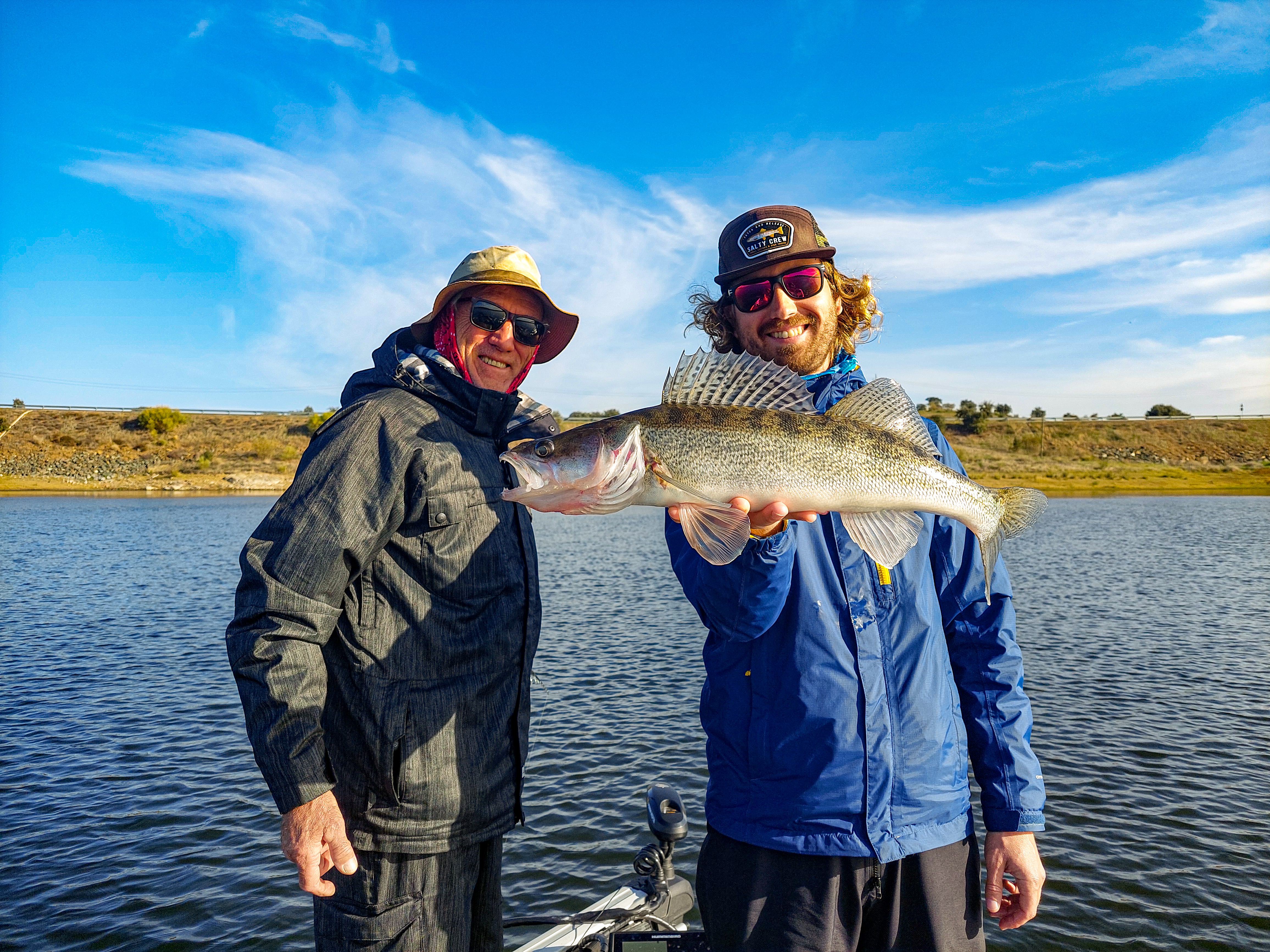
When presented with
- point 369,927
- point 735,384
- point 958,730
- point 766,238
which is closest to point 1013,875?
point 958,730

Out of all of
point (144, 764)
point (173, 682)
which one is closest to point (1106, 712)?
point (144, 764)

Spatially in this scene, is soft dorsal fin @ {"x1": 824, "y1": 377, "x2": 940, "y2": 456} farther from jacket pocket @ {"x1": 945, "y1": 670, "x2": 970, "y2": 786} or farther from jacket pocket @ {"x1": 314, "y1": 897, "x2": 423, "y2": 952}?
jacket pocket @ {"x1": 314, "y1": 897, "x2": 423, "y2": 952}

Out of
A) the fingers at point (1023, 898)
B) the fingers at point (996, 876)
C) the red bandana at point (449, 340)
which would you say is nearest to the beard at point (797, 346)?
the red bandana at point (449, 340)

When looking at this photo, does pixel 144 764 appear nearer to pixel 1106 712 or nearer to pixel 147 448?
pixel 1106 712

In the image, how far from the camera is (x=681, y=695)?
12914mm

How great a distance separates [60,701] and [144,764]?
380 centimetres

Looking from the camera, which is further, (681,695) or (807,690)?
(681,695)

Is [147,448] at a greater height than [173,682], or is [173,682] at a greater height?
[147,448]

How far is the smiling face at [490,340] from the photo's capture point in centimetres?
388

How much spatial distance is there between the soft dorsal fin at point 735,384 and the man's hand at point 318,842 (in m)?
2.16

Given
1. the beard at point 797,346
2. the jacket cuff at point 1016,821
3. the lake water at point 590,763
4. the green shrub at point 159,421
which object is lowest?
the lake water at point 590,763

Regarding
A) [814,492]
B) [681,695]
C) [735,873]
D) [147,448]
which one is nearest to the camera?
[735,873]

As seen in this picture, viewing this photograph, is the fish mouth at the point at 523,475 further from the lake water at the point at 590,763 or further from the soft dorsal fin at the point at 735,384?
the lake water at the point at 590,763

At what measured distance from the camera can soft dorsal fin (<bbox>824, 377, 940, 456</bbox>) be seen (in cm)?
330
